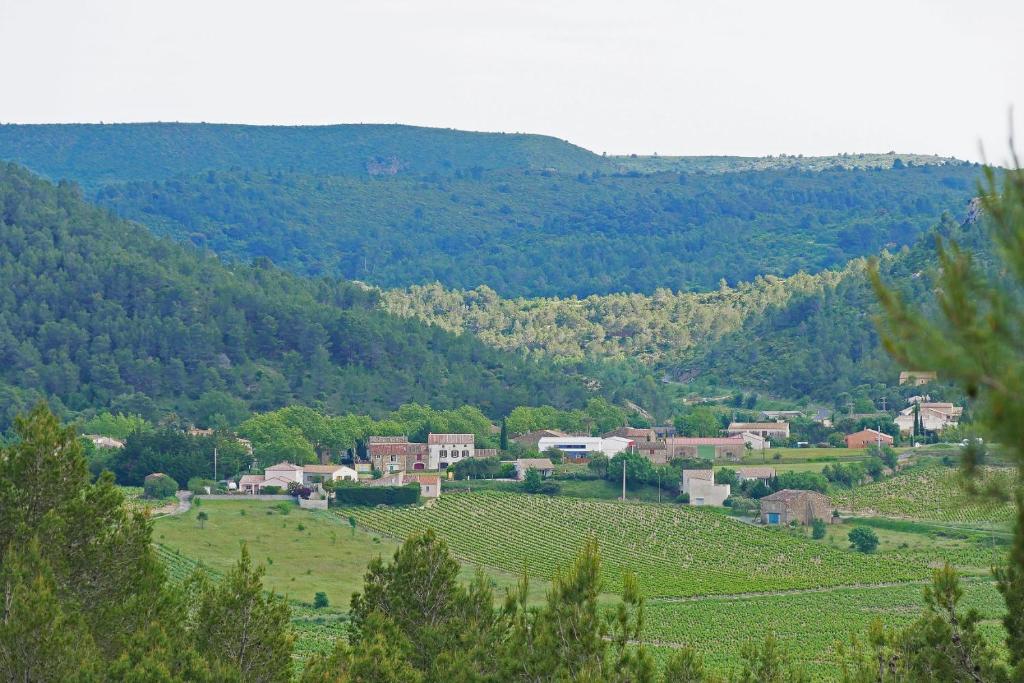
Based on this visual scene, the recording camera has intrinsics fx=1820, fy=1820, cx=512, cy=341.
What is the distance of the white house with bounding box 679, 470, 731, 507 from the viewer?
83.4 metres

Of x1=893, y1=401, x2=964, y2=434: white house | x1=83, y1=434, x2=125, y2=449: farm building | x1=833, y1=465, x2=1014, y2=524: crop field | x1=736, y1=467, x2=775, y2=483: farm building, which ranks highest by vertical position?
x1=893, y1=401, x2=964, y2=434: white house

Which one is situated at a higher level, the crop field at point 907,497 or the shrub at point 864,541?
the crop field at point 907,497

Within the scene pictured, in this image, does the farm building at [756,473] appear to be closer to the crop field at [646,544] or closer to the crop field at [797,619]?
the crop field at [646,544]

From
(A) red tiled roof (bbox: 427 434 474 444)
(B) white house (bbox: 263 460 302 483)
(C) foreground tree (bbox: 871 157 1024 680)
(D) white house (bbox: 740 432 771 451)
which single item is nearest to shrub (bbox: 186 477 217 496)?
(B) white house (bbox: 263 460 302 483)

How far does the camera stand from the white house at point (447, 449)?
9909 centimetres

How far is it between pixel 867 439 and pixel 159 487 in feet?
130

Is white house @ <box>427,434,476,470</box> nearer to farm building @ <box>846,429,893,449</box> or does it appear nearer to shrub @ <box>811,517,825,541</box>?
farm building @ <box>846,429,893,449</box>

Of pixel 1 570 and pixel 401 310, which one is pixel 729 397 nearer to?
pixel 401 310

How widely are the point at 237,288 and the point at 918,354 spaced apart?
446ft

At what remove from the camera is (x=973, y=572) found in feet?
213

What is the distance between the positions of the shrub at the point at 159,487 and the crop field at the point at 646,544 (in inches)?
331

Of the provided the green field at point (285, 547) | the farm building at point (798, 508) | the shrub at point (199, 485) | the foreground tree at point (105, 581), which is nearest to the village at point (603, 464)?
the farm building at point (798, 508)

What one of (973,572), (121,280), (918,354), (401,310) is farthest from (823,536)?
(401,310)

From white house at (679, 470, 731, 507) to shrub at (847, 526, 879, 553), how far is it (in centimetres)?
1087
